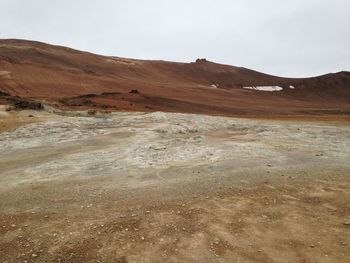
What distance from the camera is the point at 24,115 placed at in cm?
1953

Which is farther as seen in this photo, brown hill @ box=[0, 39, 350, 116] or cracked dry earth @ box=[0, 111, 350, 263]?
brown hill @ box=[0, 39, 350, 116]

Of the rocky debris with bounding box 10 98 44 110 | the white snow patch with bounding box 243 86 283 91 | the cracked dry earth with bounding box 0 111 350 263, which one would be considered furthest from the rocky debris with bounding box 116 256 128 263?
the white snow patch with bounding box 243 86 283 91

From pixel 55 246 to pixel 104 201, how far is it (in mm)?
1784

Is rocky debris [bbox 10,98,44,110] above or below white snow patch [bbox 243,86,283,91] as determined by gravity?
below

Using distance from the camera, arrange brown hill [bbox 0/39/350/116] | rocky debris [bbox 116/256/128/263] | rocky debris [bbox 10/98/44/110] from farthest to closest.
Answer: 1. brown hill [bbox 0/39/350/116]
2. rocky debris [bbox 10/98/44/110]
3. rocky debris [bbox 116/256/128/263]

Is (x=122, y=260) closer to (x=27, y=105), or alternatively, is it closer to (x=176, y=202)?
(x=176, y=202)

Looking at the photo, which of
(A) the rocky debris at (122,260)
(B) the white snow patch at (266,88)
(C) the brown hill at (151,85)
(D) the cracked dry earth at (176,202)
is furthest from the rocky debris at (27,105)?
(B) the white snow patch at (266,88)

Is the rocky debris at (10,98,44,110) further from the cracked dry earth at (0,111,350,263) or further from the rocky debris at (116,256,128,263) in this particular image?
the rocky debris at (116,256,128,263)

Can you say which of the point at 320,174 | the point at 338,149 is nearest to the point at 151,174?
the point at 320,174

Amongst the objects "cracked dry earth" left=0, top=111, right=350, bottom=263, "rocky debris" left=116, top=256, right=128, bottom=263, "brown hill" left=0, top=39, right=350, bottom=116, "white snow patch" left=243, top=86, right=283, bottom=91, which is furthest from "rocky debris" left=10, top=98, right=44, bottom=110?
"white snow patch" left=243, top=86, right=283, bottom=91

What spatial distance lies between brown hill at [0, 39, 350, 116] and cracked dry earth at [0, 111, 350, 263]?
50.5 feet

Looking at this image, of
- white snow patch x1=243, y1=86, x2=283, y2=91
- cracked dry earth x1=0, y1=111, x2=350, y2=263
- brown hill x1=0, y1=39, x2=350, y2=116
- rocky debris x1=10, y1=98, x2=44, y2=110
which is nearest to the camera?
cracked dry earth x1=0, y1=111, x2=350, y2=263

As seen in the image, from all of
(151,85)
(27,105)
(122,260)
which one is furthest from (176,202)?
(151,85)

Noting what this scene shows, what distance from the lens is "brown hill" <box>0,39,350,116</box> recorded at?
97.1 ft
